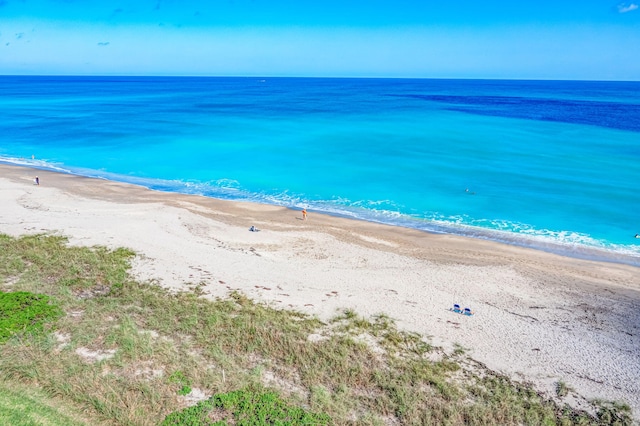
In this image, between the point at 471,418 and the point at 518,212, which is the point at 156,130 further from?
the point at 471,418

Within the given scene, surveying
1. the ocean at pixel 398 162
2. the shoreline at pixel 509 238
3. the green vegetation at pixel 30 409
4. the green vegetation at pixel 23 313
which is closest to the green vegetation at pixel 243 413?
the green vegetation at pixel 30 409

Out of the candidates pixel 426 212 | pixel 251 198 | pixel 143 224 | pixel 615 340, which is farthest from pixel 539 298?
pixel 251 198

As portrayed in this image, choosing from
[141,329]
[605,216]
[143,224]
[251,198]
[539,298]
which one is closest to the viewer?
[141,329]

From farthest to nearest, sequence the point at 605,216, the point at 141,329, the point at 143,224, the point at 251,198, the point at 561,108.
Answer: the point at 561,108 → the point at 251,198 → the point at 605,216 → the point at 143,224 → the point at 141,329

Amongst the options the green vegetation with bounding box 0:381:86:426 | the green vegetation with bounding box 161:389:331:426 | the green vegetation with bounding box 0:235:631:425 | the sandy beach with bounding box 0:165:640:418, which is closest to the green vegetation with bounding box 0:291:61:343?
the green vegetation with bounding box 0:235:631:425

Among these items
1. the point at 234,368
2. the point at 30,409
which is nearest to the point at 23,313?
the point at 30,409

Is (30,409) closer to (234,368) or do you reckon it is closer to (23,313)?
(234,368)
